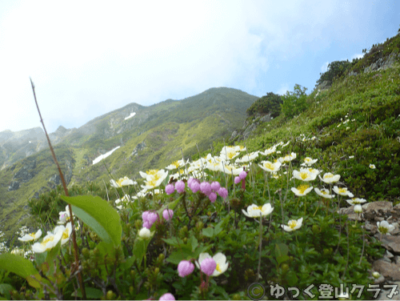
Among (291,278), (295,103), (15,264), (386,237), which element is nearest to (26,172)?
(295,103)

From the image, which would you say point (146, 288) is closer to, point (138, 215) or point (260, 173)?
point (138, 215)

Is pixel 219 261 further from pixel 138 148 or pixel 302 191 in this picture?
pixel 138 148

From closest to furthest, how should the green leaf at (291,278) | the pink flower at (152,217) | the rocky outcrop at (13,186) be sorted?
the green leaf at (291,278)
the pink flower at (152,217)
the rocky outcrop at (13,186)

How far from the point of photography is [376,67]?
39.4 feet

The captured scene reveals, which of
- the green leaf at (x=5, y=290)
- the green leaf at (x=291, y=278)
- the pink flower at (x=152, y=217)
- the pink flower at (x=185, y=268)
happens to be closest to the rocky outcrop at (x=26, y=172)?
the green leaf at (x=5, y=290)

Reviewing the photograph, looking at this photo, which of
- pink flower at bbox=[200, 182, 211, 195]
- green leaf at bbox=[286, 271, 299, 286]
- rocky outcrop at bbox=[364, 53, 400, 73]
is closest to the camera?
green leaf at bbox=[286, 271, 299, 286]

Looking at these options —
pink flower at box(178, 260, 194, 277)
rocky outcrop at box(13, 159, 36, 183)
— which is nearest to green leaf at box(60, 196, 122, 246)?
pink flower at box(178, 260, 194, 277)

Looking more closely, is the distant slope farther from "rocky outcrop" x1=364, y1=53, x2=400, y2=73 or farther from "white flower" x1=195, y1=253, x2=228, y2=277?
"white flower" x1=195, y1=253, x2=228, y2=277

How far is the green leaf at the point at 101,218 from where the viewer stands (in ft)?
4.24

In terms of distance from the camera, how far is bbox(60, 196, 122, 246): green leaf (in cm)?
129

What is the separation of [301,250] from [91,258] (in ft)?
5.06

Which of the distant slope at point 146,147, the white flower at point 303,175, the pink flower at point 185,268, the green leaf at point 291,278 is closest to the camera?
the pink flower at point 185,268

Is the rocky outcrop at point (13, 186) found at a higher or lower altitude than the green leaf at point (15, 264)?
lower

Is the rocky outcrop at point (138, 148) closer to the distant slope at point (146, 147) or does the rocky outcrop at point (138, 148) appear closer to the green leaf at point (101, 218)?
the distant slope at point (146, 147)
